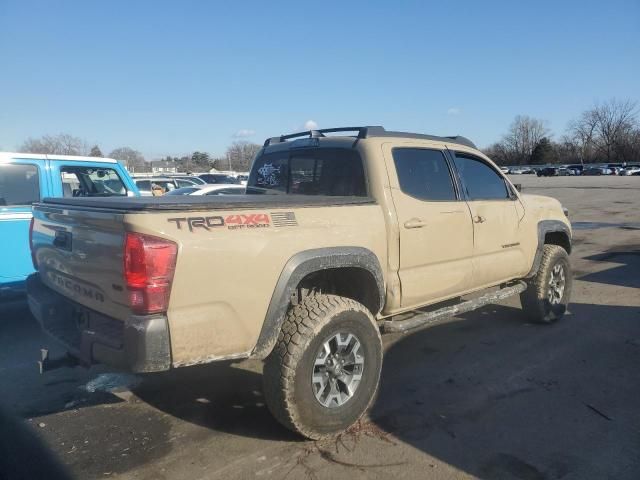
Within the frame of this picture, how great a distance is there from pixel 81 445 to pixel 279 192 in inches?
103

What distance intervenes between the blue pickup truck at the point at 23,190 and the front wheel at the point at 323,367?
4355mm

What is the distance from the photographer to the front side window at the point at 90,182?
680 cm

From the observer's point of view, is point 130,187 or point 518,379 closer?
point 518,379

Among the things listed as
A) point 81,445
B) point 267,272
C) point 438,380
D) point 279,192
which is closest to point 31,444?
point 81,445

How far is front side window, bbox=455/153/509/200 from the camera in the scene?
4855 mm

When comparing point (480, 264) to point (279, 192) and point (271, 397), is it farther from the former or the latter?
point (271, 397)

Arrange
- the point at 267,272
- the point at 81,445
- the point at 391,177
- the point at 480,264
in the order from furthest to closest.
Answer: the point at 480,264
the point at 391,177
the point at 81,445
the point at 267,272

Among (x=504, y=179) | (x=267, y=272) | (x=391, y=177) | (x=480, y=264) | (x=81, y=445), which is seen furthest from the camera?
(x=504, y=179)

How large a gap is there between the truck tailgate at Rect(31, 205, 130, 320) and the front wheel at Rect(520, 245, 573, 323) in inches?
178

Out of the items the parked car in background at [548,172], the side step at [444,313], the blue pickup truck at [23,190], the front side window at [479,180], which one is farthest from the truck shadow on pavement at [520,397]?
the parked car in background at [548,172]

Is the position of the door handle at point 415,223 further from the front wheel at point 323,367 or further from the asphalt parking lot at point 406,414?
the asphalt parking lot at point 406,414

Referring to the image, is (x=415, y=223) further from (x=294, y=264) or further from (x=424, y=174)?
(x=294, y=264)

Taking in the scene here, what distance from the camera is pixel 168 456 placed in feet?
10.6

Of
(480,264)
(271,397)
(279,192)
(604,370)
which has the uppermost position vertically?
(279,192)
